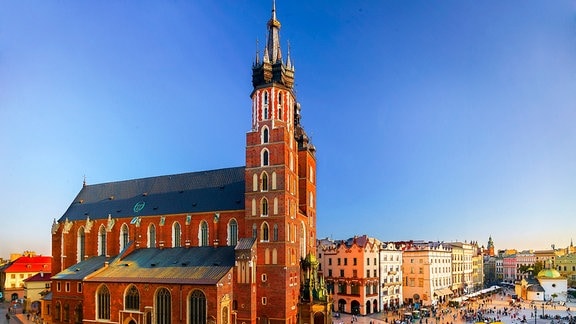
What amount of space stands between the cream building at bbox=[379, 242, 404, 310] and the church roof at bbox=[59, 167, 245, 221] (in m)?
30.4

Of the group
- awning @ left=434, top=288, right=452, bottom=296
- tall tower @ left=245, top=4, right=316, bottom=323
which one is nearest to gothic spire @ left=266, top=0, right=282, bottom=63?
tall tower @ left=245, top=4, right=316, bottom=323

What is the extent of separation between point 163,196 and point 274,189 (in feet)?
62.7

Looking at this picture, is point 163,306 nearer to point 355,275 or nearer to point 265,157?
point 265,157

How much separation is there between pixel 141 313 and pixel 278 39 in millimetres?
32568

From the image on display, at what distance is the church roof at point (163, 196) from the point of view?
57.5m

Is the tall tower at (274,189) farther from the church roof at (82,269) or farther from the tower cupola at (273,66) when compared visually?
the church roof at (82,269)

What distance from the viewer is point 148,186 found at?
65188 millimetres

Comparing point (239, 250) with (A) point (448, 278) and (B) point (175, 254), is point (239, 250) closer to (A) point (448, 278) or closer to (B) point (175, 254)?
(B) point (175, 254)

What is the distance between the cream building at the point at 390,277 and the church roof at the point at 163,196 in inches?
1198

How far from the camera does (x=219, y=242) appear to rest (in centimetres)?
5494

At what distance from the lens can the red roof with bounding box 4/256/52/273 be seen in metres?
96.8

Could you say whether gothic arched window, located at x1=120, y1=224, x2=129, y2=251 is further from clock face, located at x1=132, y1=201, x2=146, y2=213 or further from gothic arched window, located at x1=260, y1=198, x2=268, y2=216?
gothic arched window, located at x1=260, y1=198, x2=268, y2=216

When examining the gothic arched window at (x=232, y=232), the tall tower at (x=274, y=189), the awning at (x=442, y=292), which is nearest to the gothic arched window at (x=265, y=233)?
the tall tower at (x=274, y=189)

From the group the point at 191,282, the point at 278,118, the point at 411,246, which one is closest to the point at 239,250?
the point at 191,282
